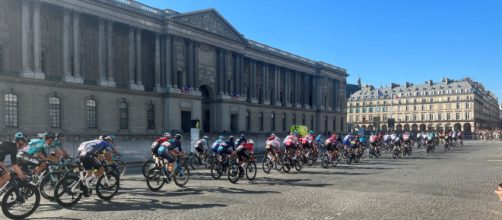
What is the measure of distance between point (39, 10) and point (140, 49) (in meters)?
12.4

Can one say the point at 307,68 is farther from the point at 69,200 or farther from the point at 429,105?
the point at 69,200

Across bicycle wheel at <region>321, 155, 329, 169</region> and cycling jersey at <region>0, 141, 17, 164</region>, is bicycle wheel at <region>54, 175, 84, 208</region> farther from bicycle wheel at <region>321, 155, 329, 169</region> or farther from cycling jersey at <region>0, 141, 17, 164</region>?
bicycle wheel at <region>321, 155, 329, 169</region>

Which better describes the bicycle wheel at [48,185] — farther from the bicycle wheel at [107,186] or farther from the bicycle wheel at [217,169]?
the bicycle wheel at [217,169]

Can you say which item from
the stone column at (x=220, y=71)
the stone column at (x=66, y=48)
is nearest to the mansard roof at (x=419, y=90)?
the stone column at (x=220, y=71)

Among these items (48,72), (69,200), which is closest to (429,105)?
(48,72)

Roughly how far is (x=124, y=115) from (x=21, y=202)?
3937cm

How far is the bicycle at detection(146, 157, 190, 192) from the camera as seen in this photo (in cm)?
1320

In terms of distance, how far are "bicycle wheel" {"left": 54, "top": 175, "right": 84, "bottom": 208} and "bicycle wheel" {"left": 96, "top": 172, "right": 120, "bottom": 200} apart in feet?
2.68

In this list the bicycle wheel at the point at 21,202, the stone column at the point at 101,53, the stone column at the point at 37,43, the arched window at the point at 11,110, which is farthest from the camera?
the stone column at the point at 101,53

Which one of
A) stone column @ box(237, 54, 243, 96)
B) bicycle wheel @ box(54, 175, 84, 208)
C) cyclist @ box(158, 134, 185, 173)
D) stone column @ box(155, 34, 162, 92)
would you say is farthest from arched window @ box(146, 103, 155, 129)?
bicycle wheel @ box(54, 175, 84, 208)

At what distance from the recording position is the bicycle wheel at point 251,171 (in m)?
16.0

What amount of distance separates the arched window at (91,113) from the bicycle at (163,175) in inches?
1249

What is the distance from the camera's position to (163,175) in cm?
1346

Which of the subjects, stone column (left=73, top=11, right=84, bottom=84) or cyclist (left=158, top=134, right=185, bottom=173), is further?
stone column (left=73, top=11, right=84, bottom=84)
